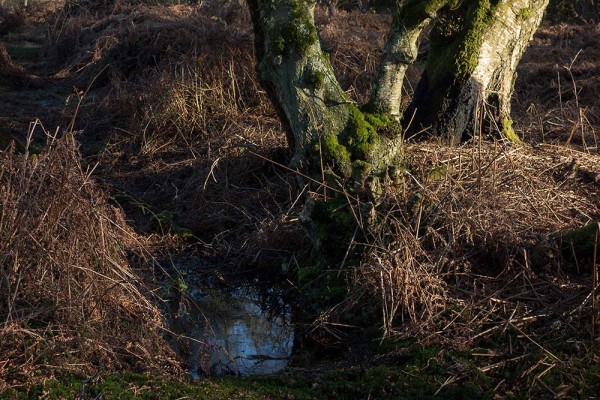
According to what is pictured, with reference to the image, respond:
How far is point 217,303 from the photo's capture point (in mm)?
6973

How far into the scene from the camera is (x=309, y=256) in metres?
7.27

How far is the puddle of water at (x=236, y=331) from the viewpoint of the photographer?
567 cm

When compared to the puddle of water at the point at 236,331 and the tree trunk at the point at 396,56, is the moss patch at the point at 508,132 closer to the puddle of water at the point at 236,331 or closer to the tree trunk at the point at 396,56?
the tree trunk at the point at 396,56

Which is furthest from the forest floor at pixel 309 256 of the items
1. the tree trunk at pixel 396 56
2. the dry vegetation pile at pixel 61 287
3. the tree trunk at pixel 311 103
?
the tree trunk at pixel 396 56

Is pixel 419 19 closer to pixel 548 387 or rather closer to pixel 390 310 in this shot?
pixel 390 310

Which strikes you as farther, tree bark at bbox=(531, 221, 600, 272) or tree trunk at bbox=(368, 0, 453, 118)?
tree trunk at bbox=(368, 0, 453, 118)

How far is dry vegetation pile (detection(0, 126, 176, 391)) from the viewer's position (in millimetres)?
4887

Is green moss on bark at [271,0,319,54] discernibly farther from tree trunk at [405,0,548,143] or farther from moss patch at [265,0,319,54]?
tree trunk at [405,0,548,143]

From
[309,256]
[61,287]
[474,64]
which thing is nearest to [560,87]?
[474,64]

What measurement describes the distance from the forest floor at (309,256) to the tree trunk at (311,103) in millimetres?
376

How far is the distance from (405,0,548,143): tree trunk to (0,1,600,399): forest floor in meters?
0.58

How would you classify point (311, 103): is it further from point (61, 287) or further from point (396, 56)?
point (61, 287)

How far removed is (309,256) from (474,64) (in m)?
2.63

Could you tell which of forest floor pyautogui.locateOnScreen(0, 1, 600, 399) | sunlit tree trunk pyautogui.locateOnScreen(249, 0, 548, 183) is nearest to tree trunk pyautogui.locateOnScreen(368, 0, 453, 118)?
sunlit tree trunk pyautogui.locateOnScreen(249, 0, 548, 183)
